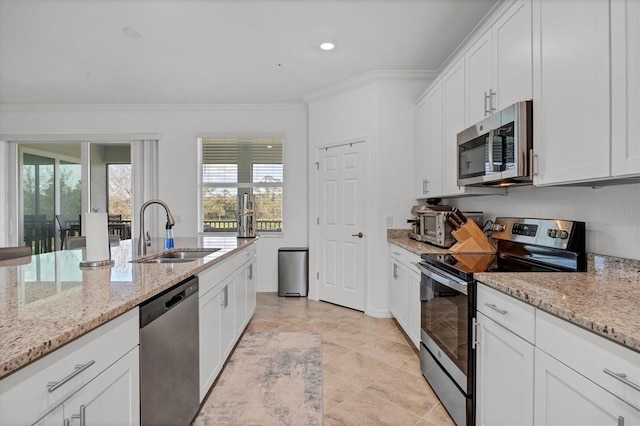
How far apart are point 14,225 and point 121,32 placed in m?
4.09

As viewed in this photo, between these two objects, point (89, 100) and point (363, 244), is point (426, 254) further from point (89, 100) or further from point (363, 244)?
point (89, 100)

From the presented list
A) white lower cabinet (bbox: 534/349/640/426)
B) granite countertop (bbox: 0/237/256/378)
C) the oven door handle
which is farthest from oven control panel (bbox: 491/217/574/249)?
granite countertop (bbox: 0/237/256/378)

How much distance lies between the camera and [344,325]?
349 centimetres

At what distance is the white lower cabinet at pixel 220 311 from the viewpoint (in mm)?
1953

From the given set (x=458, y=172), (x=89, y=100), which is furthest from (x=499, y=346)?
(x=89, y=100)

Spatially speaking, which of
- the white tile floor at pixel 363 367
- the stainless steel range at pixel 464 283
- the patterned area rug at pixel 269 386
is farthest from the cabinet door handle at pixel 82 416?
the stainless steel range at pixel 464 283

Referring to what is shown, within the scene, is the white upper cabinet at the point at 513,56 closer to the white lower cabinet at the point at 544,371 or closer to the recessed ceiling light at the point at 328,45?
the white lower cabinet at the point at 544,371

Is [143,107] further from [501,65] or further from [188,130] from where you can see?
[501,65]

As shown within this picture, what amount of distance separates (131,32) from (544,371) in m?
3.67

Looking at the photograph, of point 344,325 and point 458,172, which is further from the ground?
point 458,172

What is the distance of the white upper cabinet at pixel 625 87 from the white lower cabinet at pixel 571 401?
2.44 ft

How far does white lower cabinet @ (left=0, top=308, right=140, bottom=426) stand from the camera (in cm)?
74

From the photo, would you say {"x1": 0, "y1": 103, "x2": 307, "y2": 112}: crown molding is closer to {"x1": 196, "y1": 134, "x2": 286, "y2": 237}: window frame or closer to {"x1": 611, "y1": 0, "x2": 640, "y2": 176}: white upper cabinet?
{"x1": 196, "y1": 134, "x2": 286, "y2": 237}: window frame

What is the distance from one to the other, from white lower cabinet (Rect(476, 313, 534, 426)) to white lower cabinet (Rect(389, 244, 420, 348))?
100 cm
